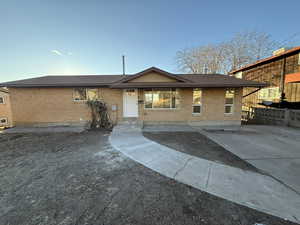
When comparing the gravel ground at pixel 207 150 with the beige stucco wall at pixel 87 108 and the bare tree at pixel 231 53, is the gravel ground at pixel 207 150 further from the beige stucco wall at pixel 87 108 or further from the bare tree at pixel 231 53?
the bare tree at pixel 231 53

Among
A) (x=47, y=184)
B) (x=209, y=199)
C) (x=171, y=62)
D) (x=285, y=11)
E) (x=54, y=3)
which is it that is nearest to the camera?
(x=209, y=199)

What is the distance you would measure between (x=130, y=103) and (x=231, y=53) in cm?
1976

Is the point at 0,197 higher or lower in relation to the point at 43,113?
lower

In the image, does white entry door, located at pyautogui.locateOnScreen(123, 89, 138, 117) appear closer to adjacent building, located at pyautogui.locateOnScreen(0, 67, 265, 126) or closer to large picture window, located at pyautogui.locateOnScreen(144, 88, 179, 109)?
adjacent building, located at pyautogui.locateOnScreen(0, 67, 265, 126)

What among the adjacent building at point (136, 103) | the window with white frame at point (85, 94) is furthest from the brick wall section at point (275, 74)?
the window with white frame at point (85, 94)

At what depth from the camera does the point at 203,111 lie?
8258mm

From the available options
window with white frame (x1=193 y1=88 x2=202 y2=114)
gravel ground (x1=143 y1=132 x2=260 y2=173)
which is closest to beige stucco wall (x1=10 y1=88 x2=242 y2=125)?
window with white frame (x1=193 y1=88 x2=202 y2=114)

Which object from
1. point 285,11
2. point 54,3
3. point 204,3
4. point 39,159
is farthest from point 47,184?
point 285,11

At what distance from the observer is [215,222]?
6.08ft

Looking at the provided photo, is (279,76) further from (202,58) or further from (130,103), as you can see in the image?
(130,103)

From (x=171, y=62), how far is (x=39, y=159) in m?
22.1

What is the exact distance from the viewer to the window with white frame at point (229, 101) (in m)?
8.19

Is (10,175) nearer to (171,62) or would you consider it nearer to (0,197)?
(0,197)

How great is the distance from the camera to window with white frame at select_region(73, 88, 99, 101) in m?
8.13
